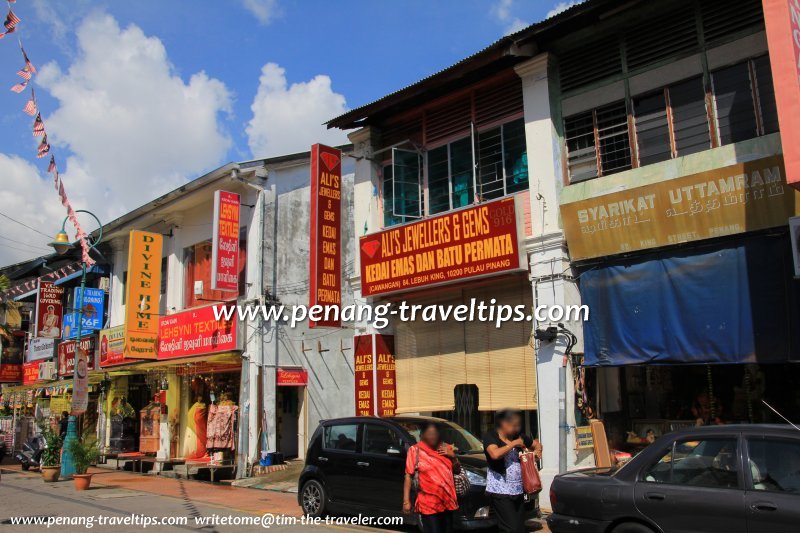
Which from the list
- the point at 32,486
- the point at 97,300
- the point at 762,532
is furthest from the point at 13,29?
the point at 97,300

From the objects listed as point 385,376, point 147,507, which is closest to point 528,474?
point 147,507

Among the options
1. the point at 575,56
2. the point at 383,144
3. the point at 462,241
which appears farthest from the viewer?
the point at 383,144

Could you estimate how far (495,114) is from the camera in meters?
14.5

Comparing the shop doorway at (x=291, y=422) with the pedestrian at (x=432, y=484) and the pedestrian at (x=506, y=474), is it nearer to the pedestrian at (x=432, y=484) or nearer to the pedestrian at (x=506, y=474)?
the pedestrian at (x=432, y=484)

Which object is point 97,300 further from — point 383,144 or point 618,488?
point 618,488

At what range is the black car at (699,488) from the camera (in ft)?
19.2

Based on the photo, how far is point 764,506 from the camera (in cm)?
579

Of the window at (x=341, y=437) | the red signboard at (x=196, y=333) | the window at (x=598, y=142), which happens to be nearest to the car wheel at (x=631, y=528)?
the window at (x=341, y=437)

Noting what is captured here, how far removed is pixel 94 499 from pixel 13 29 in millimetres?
9067

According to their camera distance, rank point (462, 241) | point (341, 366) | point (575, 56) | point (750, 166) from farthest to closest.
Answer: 1. point (341, 366)
2. point (462, 241)
3. point (575, 56)
4. point (750, 166)

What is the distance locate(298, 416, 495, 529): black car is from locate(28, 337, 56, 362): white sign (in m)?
22.6

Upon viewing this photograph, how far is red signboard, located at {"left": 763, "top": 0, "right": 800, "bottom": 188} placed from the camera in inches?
341

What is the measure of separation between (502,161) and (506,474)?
8.41 metres

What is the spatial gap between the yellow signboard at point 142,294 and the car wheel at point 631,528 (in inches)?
707
